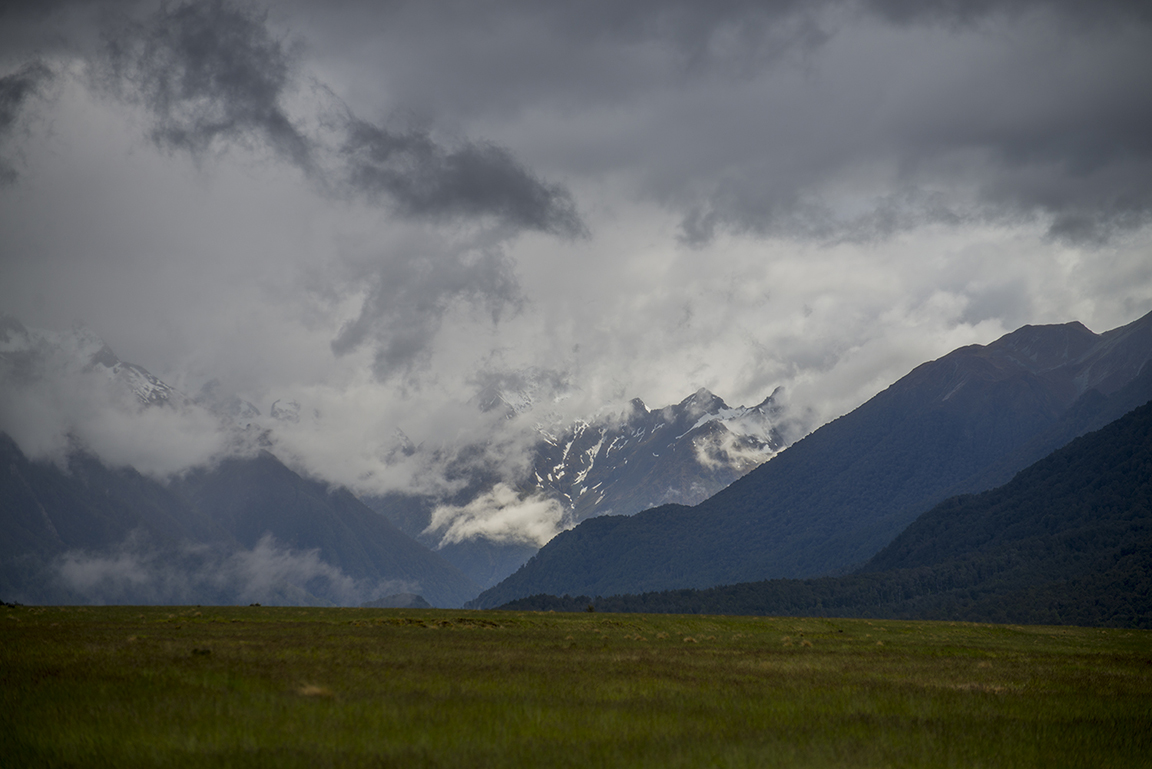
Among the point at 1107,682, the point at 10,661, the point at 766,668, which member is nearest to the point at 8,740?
the point at 10,661

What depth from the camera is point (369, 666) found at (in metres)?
30.8

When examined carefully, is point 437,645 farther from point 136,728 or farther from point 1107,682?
point 1107,682

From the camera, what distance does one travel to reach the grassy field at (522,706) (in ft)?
60.6

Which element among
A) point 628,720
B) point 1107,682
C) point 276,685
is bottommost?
point 1107,682

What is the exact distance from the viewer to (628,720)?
2295 cm

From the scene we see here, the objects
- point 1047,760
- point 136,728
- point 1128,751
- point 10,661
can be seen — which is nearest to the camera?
point 136,728

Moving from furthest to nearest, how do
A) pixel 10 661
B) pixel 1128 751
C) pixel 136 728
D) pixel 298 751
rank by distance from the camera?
pixel 10 661 → pixel 1128 751 → pixel 136 728 → pixel 298 751

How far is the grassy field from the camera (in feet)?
60.6

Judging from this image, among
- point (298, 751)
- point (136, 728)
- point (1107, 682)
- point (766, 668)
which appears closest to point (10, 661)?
point (136, 728)

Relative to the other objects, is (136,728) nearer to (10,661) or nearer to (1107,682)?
(10,661)

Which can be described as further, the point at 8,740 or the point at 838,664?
the point at 838,664

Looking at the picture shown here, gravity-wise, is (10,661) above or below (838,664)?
above

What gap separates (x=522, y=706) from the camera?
23969 mm

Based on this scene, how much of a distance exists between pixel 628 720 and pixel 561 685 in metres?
6.22
